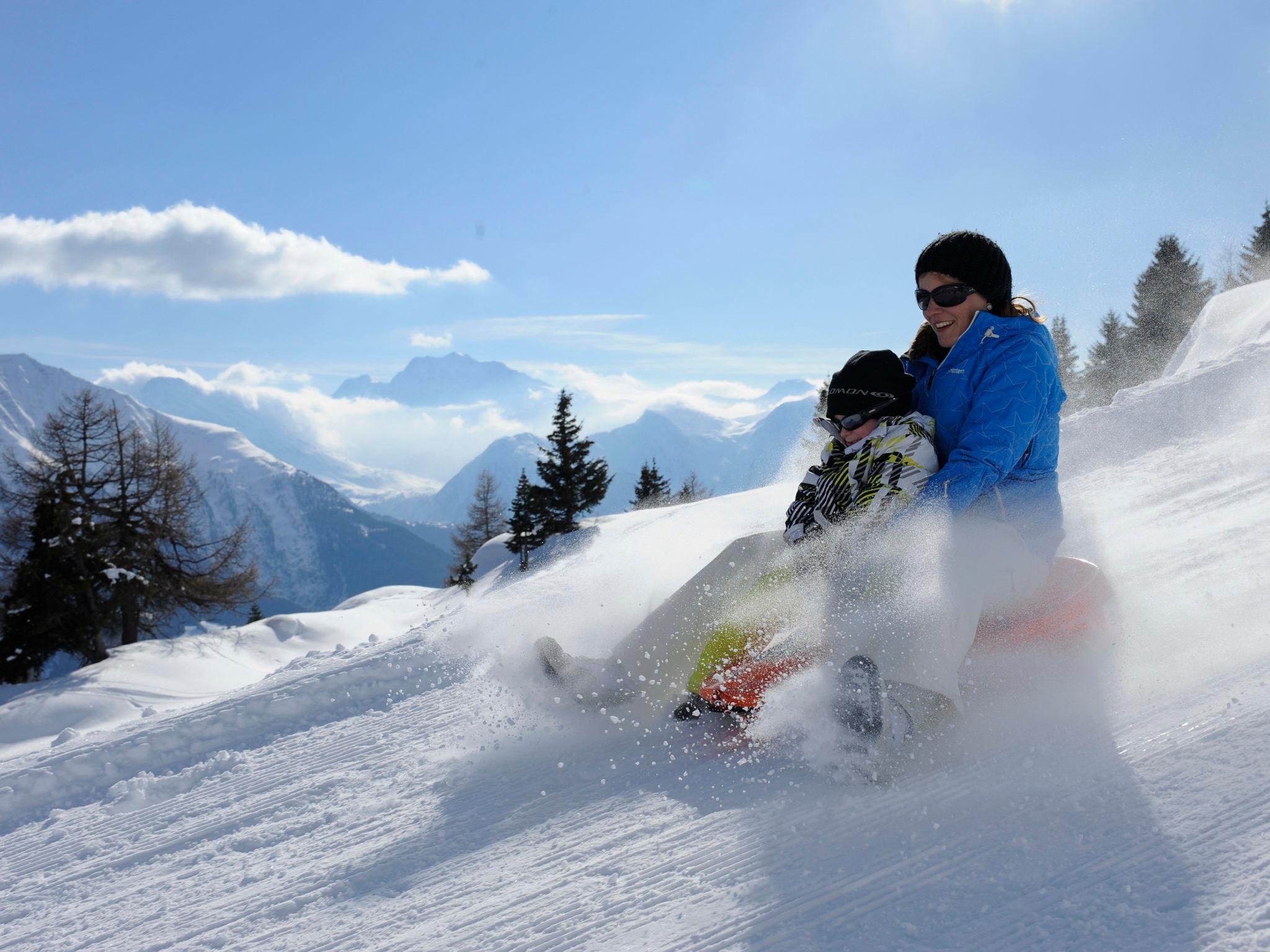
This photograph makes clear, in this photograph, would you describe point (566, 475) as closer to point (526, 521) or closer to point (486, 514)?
point (526, 521)

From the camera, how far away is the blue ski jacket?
3.11 metres

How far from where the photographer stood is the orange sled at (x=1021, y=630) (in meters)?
3.13

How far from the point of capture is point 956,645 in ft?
8.86

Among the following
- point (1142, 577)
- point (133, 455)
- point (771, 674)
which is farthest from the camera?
point (133, 455)

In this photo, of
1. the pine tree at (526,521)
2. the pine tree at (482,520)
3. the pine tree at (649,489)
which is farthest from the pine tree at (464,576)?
the pine tree at (649,489)

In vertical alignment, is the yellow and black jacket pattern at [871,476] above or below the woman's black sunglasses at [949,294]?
below

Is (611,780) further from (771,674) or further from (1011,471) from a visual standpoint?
(1011,471)

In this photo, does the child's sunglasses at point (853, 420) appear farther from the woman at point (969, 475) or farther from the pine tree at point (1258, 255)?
the pine tree at point (1258, 255)

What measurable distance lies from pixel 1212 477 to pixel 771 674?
5.24 m

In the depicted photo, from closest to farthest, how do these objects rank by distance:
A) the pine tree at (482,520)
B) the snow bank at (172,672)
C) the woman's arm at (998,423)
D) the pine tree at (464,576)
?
1. the woman's arm at (998,423)
2. the snow bank at (172,672)
3. the pine tree at (464,576)
4. the pine tree at (482,520)

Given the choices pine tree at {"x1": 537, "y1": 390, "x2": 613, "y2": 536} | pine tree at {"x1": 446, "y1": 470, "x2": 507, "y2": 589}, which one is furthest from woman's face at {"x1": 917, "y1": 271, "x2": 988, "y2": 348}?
pine tree at {"x1": 446, "y1": 470, "x2": 507, "y2": 589}

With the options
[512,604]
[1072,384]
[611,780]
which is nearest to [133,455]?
[512,604]

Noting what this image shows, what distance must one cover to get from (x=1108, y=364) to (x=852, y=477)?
41.8 metres

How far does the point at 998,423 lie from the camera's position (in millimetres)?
3129
